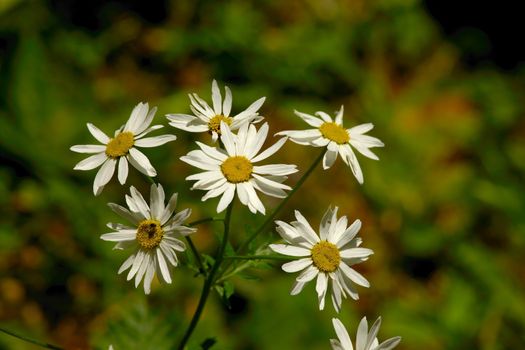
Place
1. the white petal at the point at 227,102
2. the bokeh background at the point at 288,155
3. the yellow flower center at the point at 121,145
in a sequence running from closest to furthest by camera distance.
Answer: the yellow flower center at the point at 121,145
the white petal at the point at 227,102
the bokeh background at the point at 288,155

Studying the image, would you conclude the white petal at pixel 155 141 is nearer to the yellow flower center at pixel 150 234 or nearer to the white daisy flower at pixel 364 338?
the yellow flower center at pixel 150 234

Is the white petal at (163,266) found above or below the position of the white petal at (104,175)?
below

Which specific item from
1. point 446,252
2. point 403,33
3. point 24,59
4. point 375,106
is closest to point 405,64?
point 403,33

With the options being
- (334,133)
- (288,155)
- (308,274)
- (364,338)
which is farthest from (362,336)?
(288,155)

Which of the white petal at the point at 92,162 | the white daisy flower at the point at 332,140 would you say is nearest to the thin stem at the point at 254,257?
the white daisy flower at the point at 332,140

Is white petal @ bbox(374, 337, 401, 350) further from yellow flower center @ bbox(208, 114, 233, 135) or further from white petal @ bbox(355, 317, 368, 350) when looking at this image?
yellow flower center @ bbox(208, 114, 233, 135)

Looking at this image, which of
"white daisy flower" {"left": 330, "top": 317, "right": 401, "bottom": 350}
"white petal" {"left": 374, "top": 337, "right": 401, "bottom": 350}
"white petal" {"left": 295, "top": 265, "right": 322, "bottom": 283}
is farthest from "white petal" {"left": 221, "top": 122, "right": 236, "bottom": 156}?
"white petal" {"left": 374, "top": 337, "right": 401, "bottom": 350}

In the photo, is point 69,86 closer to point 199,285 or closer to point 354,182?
point 199,285
